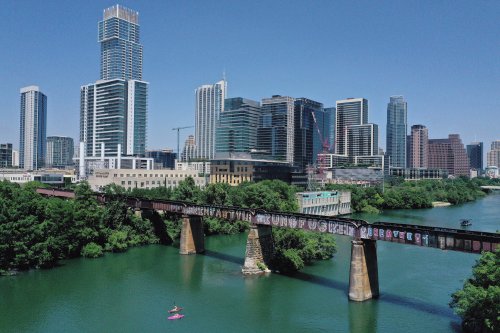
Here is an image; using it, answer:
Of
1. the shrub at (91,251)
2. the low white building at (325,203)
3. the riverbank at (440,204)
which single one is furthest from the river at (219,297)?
the riverbank at (440,204)

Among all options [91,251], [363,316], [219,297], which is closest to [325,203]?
[91,251]

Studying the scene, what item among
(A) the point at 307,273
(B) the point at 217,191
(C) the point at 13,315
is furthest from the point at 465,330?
(B) the point at 217,191

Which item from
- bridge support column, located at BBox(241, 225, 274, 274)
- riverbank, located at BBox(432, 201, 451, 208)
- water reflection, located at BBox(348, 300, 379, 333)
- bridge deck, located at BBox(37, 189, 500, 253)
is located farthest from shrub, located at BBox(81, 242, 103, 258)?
riverbank, located at BBox(432, 201, 451, 208)

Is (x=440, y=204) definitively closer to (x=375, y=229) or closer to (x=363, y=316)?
(x=375, y=229)

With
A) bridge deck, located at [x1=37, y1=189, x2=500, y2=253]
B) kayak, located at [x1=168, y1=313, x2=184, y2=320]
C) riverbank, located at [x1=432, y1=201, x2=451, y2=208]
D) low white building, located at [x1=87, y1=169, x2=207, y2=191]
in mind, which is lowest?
kayak, located at [x1=168, y1=313, x2=184, y2=320]

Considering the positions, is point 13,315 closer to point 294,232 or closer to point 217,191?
point 294,232

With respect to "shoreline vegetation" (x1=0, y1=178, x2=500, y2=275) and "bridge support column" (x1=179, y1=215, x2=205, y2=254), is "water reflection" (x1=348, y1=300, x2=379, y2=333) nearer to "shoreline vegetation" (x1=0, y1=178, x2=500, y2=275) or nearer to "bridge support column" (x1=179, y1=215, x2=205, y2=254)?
"shoreline vegetation" (x1=0, y1=178, x2=500, y2=275)

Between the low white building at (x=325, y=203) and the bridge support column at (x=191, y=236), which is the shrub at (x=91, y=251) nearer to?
the bridge support column at (x=191, y=236)

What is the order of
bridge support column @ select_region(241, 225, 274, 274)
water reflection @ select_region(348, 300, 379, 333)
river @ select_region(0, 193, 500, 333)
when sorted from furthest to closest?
bridge support column @ select_region(241, 225, 274, 274), river @ select_region(0, 193, 500, 333), water reflection @ select_region(348, 300, 379, 333)
